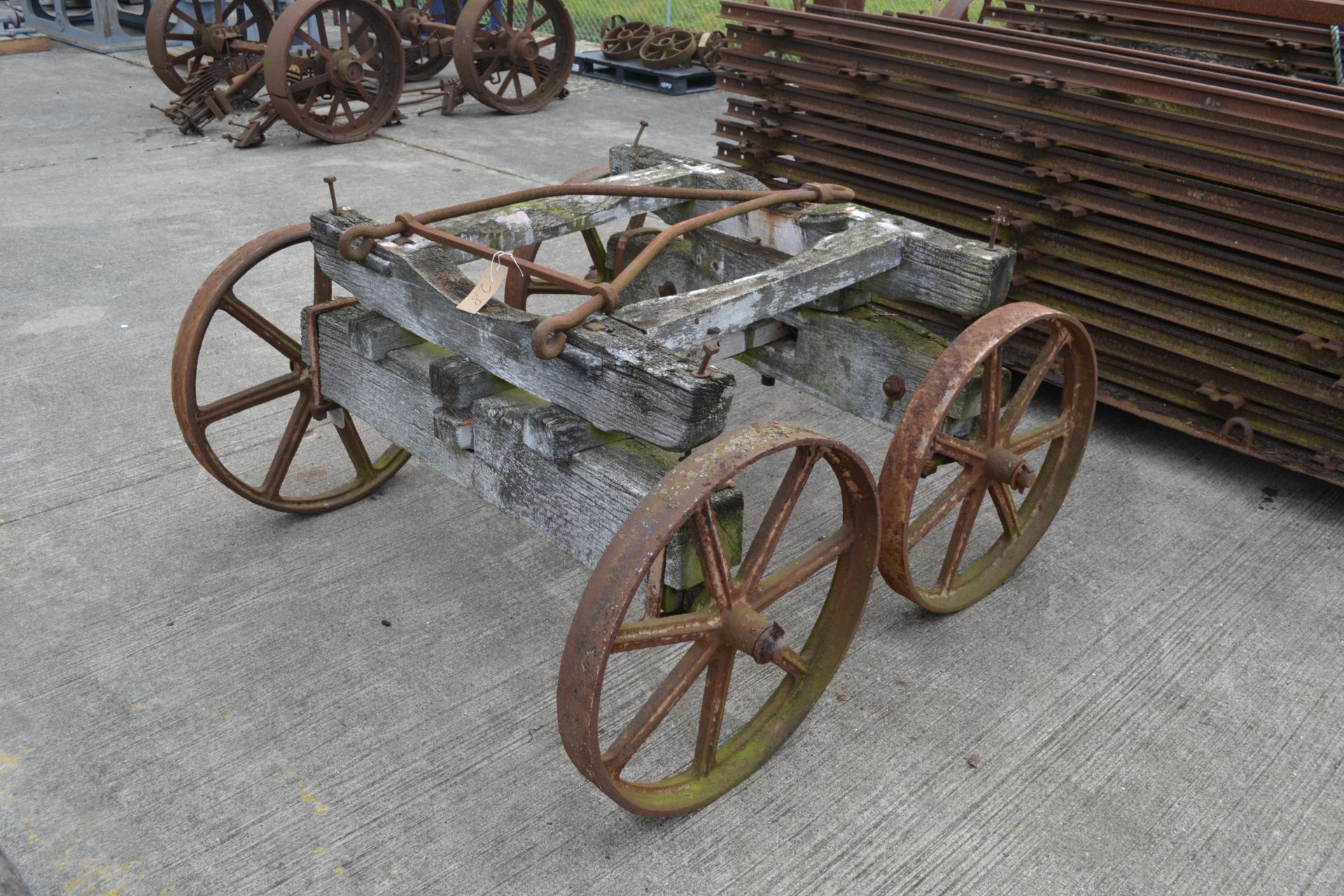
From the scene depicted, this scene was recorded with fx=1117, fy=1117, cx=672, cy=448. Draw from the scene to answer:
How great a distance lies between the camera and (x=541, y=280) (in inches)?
145

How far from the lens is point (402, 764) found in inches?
92.4

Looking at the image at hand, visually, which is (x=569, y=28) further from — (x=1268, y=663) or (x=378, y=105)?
(x=1268, y=663)

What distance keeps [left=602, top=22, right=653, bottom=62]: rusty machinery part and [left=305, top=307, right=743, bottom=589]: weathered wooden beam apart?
675 cm

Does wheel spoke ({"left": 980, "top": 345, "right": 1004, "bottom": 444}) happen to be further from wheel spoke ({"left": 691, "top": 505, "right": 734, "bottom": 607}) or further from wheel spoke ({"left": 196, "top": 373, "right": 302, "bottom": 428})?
wheel spoke ({"left": 196, "top": 373, "right": 302, "bottom": 428})

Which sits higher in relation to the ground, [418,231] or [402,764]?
[418,231]

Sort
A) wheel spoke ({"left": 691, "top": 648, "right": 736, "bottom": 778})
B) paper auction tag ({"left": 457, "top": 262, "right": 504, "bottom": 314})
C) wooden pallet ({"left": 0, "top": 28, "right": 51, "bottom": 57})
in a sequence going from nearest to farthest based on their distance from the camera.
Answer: wheel spoke ({"left": 691, "top": 648, "right": 736, "bottom": 778}) < paper auction tag ({"left": 457, "top": 262, "right": 504, "bottom": 314}) < wooden pallet ({"left": 0, "top": 28, "right": 51, "bottom": 57})

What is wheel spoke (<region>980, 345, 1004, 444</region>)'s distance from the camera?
2.56m

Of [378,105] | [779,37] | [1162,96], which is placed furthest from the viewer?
[378,105]

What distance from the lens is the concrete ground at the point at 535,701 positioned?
2152 millimetres

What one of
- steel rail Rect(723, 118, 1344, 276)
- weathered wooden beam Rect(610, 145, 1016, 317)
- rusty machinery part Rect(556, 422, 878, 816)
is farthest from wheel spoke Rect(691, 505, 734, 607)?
steel rail Rect(723, 118, 1344, 276)

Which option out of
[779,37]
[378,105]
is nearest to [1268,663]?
[779,37]

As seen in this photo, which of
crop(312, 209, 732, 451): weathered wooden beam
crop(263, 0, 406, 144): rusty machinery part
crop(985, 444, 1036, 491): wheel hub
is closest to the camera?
crop(312, 209, 732, 451): weathered wooden beam

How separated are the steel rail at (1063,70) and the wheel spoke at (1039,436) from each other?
1077 millimetres

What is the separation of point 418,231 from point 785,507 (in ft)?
3.55
